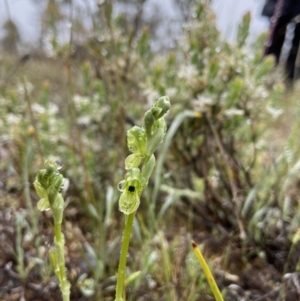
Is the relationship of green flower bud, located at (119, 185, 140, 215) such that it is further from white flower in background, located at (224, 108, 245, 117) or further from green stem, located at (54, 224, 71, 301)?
white flower in background, located at (224, 108, 245, 117)

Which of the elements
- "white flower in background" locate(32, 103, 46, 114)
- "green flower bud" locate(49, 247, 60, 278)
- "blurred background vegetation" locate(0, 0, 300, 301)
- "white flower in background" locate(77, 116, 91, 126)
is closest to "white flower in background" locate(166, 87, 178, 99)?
"blurred background vegetation" locate(0, 0, 300, 301)

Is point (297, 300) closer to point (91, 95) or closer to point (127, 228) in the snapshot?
point (127, 228)

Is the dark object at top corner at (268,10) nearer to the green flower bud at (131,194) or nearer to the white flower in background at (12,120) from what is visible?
the white flower in background at (12,120)

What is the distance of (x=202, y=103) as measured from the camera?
1.28 metres

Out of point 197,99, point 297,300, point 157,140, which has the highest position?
point 197,99

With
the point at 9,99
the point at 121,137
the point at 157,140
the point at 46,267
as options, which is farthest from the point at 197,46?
the point at 157,140

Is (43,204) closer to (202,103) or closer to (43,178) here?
(43,178)

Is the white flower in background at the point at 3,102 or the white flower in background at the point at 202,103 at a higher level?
the white flower in background at the point at 3,102

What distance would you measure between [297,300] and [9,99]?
1222 millimetres

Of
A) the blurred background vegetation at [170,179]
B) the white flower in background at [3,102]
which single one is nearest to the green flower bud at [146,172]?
the blurred background vegetation at [170,179]

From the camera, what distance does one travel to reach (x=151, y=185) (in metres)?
1.35

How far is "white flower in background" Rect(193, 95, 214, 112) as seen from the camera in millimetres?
1276

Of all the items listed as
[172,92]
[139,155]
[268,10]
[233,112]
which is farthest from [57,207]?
[268,10]

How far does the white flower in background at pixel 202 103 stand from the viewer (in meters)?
1.28
